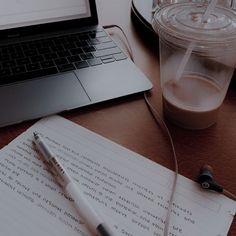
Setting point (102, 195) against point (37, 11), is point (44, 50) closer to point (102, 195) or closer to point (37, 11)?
point (37, 11)

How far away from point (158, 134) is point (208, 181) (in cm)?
11

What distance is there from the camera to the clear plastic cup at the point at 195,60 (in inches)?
15.8

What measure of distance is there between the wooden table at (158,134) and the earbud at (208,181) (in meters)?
0.01

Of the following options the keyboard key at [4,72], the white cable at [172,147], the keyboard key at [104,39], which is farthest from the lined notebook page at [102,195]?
the keyboard key at [104,39]

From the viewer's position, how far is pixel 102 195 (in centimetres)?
36

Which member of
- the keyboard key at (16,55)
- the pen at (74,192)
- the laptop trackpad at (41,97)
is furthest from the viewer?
the keyboard key at (16,55)

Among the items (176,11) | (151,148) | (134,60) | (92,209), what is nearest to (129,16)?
(134,60)

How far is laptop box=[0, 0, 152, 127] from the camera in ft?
1.58

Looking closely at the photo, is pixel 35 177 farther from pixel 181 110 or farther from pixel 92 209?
pixel 181 110

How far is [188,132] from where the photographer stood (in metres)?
0.45

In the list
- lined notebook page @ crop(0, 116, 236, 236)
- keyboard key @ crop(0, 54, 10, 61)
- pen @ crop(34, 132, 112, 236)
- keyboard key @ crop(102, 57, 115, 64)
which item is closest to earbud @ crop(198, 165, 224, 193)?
lined notebook page @ crop(0, 116, 236, 236)

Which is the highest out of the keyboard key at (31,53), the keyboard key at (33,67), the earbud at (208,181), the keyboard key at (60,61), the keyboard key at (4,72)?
the keyboard key at (4,72)

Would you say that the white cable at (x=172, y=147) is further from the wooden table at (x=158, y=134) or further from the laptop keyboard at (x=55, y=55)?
the laptop keyboard at (x=55, y=55)

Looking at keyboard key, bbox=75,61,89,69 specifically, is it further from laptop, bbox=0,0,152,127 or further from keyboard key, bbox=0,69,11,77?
keyboard key, bbox=0,69,11,77
